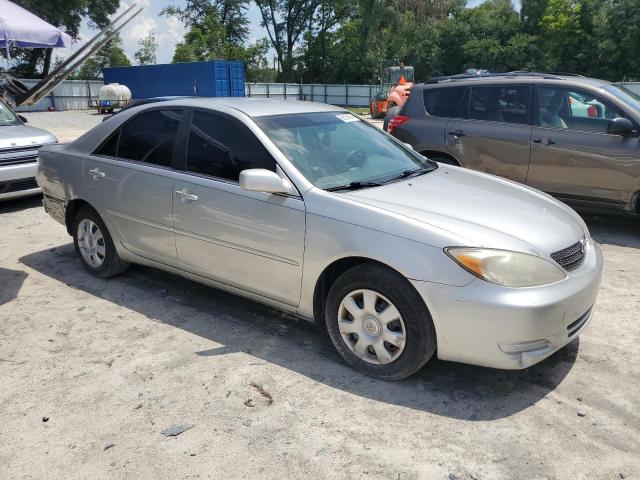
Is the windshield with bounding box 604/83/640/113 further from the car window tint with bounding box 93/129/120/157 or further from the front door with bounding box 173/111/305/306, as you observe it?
the car window tint with bounding box 93/129/120/157

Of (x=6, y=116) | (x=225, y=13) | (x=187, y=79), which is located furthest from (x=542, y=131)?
(x=225, y=13)

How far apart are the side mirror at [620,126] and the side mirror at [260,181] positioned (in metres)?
4.21

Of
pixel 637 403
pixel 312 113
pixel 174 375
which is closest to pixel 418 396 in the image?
pixel 637 403

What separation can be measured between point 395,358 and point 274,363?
0.80m

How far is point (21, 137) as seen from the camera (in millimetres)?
7816

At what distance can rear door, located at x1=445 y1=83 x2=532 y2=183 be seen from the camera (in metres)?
6.49

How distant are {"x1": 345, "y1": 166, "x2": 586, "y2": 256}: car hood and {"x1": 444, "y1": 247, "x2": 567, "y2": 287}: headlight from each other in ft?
0.17

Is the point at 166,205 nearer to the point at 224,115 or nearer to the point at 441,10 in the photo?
the point at 224,115

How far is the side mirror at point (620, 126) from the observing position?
584cm

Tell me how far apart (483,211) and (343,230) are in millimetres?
860

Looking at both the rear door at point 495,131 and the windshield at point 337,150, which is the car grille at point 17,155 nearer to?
the windshield at point 337,150

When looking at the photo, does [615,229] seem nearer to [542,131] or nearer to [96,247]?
[542,131]

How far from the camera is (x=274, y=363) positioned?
3512 mm

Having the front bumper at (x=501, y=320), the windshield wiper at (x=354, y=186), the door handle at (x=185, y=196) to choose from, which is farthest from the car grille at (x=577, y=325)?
the door handle at (x=185, y=196)
